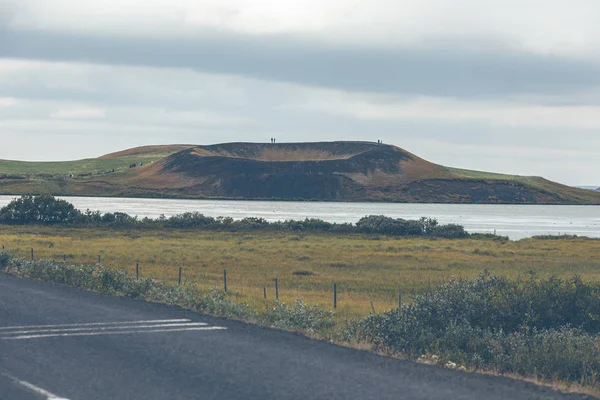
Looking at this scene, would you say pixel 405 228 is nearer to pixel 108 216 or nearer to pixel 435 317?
pixel 108 216

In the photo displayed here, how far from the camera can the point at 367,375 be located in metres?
14.4

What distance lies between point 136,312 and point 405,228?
71755 mm

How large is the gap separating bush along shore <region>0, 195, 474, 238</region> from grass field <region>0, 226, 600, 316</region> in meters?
→ 6.76

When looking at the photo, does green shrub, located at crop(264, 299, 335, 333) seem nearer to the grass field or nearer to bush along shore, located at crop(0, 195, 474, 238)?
the grass field

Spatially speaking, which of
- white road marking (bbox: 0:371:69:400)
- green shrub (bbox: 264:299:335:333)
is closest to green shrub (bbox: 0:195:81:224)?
green shrub (bbox: 264:299:335:333)

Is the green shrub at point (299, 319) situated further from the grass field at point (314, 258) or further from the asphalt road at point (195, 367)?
the grass field at point (314, 258)

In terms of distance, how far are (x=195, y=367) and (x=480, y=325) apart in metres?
8.91

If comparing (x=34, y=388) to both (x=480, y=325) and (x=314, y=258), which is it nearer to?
(x=480, y=325)

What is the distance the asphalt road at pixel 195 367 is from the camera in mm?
12984

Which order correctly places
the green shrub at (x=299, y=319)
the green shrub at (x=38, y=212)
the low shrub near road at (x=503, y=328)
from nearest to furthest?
1. the low shrub near road at (x=503, y=328)
2. the green shrub at (x=299, y=319)
3. the green shrub at (x=38, y=212)

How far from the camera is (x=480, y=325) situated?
67.9 ft

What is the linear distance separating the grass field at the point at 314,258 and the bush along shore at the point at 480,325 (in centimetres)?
472

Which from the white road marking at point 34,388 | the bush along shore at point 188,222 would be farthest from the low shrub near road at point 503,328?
the bush along shore at point 188,222

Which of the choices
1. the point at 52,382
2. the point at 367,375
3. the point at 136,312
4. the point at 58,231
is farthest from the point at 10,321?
the point at 58,231
